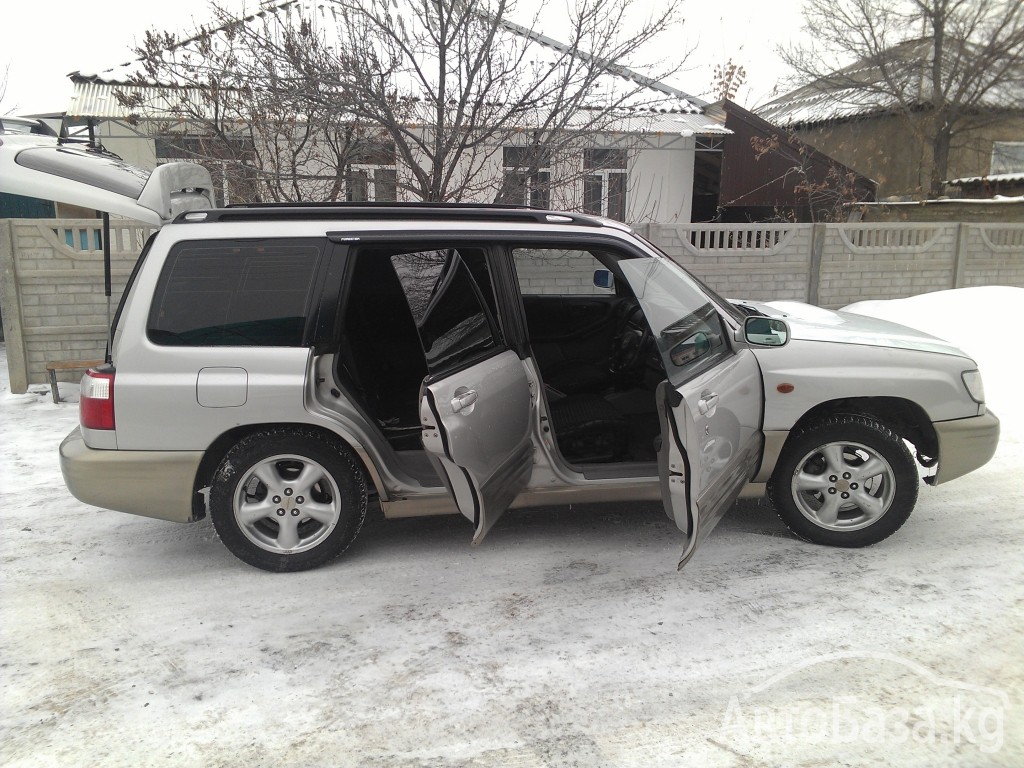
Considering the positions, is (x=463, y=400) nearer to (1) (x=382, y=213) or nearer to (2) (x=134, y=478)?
(1) (x=382, y=213)

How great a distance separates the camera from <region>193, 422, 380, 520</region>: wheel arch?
397cm

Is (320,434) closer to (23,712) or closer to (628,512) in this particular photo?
(23,712)

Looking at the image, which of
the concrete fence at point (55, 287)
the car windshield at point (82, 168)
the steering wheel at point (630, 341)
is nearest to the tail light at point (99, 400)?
the car windshield at point (82, 168)

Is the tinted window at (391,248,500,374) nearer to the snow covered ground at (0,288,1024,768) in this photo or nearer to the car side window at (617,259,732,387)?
the car side window at (617,259,732,387)

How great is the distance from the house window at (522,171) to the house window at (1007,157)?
2013 centimetres

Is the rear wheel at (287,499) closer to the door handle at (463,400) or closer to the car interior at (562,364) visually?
the car interior at (562,364)

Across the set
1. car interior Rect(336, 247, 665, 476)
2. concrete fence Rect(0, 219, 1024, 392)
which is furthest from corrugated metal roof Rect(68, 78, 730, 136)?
car interior Rect(336, 247, 665, 476)

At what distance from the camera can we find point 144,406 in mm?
3840

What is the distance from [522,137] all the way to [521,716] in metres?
7.24

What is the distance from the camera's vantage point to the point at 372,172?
30.6ft

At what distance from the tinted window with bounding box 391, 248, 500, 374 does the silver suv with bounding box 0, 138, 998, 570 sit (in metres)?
0.01

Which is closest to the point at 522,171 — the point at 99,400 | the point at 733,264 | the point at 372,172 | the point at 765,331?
the point at 372,172

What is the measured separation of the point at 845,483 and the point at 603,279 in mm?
2050

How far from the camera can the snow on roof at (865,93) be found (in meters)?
20.5
